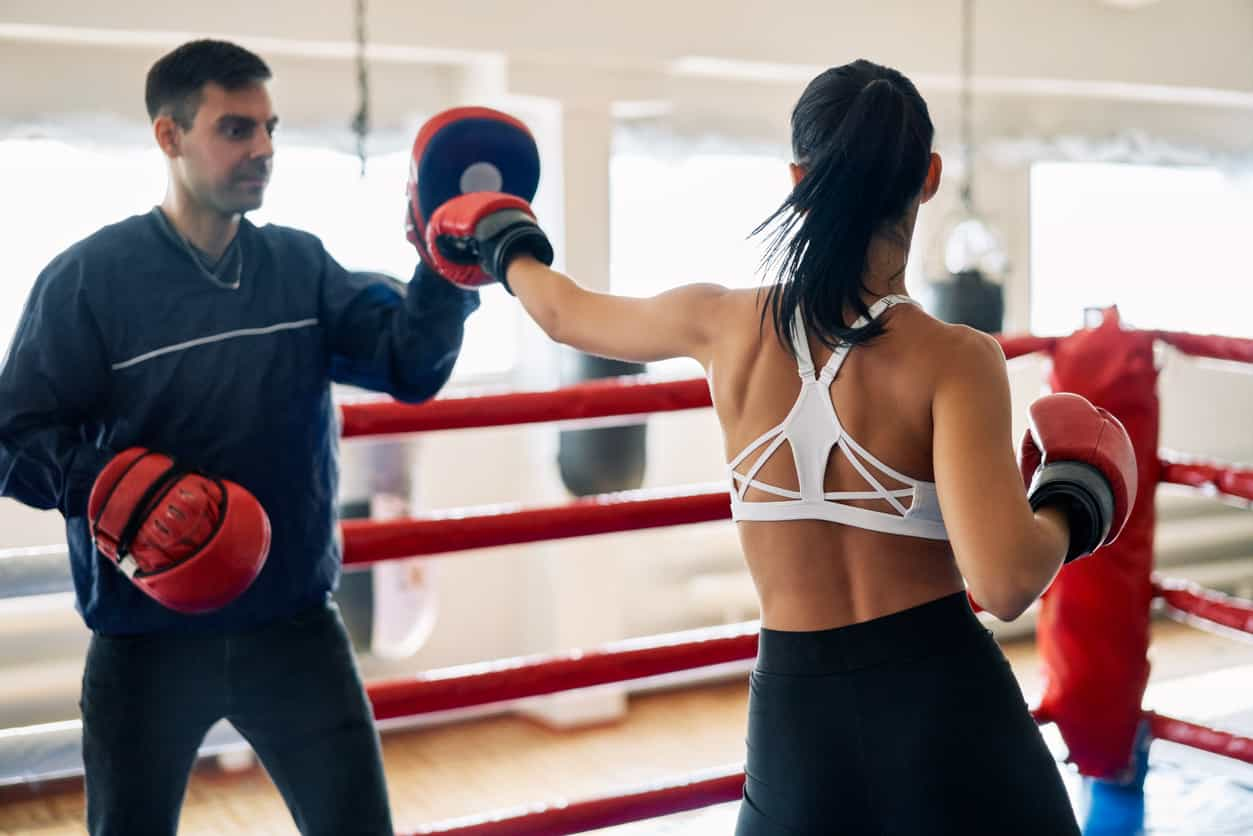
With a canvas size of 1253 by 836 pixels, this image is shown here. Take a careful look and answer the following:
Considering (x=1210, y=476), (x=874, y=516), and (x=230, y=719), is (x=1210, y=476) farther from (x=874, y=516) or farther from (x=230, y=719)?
(x=230, y=719)

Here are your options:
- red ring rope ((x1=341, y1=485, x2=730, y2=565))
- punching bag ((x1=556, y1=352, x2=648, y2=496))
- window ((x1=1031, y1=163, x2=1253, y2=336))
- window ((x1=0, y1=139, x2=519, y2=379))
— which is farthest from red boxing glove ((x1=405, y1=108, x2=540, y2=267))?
window ((x1=1031, y1=163, x2=1253, y2=336))

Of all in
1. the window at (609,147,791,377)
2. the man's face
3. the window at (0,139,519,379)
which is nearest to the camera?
the man's face

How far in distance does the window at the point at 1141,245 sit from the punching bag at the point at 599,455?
245cm

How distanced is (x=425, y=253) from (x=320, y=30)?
2295 mm

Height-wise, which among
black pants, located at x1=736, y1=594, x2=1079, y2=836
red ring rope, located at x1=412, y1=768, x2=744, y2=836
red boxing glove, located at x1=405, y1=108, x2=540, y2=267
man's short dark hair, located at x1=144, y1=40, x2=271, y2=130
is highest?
man's short dark hair, located at x1=144, y1=40, x2=271, y2=130

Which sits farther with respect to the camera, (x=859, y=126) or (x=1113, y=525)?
(x=1113, y=525)

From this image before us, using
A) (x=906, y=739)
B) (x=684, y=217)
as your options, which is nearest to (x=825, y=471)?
(x=906, y=739)

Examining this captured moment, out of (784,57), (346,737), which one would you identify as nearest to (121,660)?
(346,737)

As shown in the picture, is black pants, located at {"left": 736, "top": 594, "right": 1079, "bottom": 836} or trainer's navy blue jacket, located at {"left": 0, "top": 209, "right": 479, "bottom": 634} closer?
black pants, located at {"left": 736, "top": 594, "right": 1079, "bottom": 836}

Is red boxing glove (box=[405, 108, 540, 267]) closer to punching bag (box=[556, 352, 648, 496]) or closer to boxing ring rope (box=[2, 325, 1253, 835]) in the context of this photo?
boxing ring rope (box=[2, 325, 1253, 835])

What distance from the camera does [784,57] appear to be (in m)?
4.47

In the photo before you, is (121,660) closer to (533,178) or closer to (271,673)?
(271,673)

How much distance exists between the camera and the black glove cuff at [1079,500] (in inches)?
48.5

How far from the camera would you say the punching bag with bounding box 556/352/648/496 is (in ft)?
13.1
